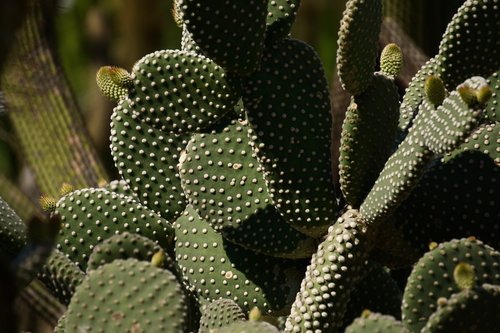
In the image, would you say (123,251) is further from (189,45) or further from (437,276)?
(189,45)

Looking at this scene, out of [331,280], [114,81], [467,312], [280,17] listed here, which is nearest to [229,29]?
[280,17]

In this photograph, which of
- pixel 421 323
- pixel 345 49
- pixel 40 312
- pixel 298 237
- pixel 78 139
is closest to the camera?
pixel 421 323

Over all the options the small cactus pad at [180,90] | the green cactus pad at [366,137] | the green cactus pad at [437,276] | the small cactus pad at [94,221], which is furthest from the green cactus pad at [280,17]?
the green cactus pad at [437,276]

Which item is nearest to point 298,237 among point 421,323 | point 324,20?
point 421,323

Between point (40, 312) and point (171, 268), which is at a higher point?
point (171, 268)

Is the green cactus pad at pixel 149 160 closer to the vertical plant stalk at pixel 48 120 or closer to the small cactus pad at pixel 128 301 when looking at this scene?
the small cactus pad at pixel 128 301

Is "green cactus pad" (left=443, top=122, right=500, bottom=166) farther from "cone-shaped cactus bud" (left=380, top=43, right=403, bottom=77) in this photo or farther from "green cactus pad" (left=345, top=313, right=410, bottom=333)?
"green cactus pad" (left=345, top=313, right=410, bottom=333)

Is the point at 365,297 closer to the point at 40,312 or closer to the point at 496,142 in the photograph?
the point at 496,142
